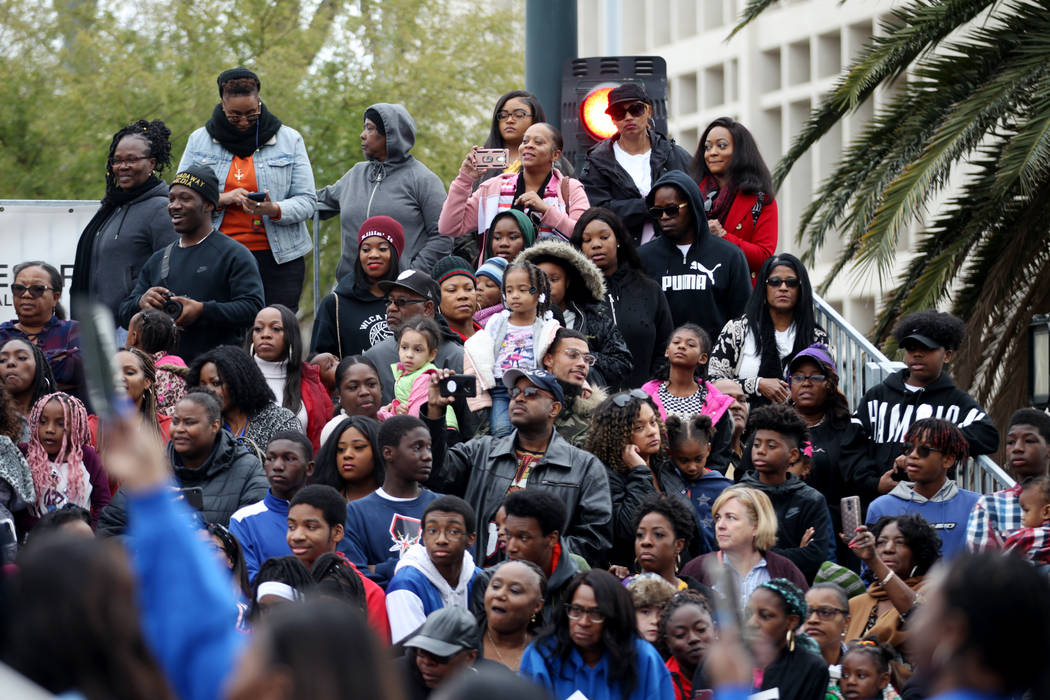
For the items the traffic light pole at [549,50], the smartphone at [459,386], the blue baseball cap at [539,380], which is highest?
the traffic light pole at [549,50]

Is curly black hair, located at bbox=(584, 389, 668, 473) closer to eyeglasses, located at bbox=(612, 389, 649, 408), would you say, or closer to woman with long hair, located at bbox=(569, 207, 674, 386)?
eyeglasses, located at bbox=(612, 389, 649, 408)

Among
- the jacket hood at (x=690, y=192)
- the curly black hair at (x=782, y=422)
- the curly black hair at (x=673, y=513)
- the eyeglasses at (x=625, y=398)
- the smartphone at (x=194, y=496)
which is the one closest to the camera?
the smartphone at (x=194, y=496)

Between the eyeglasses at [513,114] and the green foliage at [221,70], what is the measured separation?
1089 centimetres

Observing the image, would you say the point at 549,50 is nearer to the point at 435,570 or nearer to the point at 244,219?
the point at 244,219

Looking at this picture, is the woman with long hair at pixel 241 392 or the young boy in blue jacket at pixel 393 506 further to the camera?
the woman with long hair at pixel 241 392

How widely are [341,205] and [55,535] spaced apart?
9.28m

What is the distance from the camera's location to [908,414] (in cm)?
1054

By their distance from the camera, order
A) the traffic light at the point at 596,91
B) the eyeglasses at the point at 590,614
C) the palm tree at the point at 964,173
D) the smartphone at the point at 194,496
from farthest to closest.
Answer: the palm tree at the point at 964,173 < the traffic light at the point at 596,91 < the smartphone at the point at 194,496 < the eyeglasses at the point at 590,614

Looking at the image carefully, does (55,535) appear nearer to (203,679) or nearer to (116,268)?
(203,679)

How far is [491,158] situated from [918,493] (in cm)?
411

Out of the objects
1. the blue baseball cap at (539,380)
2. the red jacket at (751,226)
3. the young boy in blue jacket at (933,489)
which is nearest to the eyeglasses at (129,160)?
the blue baseball cap at (539,380)

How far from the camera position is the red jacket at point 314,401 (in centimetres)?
1035

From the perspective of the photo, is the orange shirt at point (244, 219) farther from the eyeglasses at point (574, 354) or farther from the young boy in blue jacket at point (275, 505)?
the young boy in blue jacket at point (275, 505)

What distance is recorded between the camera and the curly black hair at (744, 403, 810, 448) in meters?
9.73
